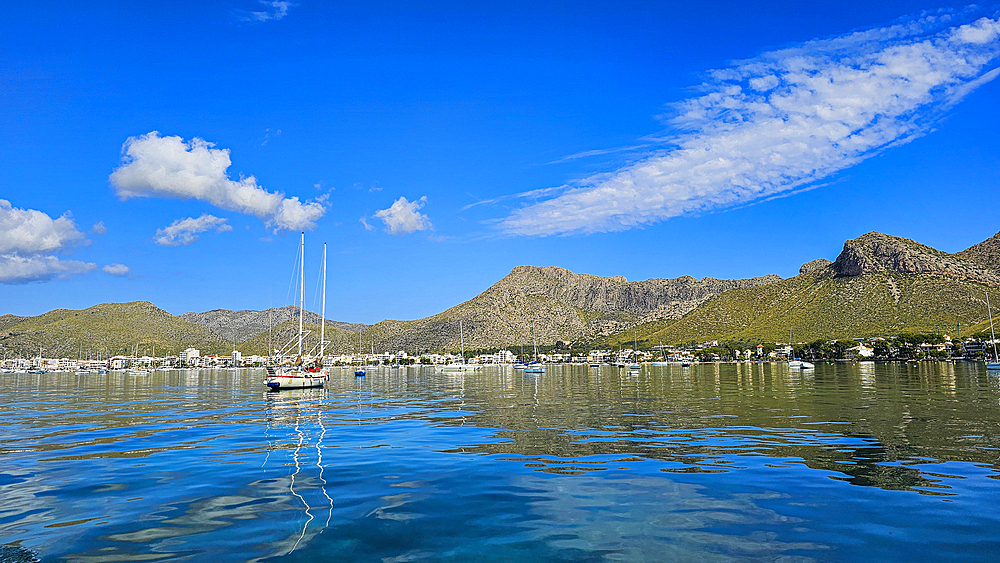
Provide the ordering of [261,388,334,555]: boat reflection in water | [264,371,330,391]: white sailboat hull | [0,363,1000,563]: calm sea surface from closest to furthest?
1. [0,363,1000,563]: calm sea surface
2. [261,388,334,555]: boat reflection in water
3. [264,371,330,391]: white sailboat hull

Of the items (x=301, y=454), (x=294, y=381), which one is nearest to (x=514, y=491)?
(x=301, y=454)

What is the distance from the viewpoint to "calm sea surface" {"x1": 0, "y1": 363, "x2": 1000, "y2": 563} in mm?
10430

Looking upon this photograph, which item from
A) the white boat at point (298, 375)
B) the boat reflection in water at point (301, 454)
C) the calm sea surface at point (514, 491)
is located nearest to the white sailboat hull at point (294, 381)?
the white boat at point (298, 375)

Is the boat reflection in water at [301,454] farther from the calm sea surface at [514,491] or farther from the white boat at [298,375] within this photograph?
the white boat at [298,375]

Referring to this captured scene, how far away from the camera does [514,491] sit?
1493 cm

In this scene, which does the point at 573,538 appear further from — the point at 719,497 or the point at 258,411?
the point at 258,411

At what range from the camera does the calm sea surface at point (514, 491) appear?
411 inches

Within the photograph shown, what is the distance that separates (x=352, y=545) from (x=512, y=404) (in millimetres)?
36080

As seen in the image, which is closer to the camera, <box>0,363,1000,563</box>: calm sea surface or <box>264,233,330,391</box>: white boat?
<box>0,363,1000,563</box>: calm sea surface

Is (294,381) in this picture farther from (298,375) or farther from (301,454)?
(301,454)

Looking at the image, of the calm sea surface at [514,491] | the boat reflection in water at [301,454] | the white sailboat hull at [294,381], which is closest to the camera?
the calm sea surface at [514,491]

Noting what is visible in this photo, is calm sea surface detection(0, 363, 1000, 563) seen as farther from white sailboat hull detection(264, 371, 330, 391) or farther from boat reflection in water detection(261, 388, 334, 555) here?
white sailboat hull detection(264, 371, 330, 391)

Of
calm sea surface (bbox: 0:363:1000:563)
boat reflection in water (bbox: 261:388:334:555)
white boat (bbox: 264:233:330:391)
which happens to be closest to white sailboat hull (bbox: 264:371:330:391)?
white boat (bbox: 264:233:330:391)

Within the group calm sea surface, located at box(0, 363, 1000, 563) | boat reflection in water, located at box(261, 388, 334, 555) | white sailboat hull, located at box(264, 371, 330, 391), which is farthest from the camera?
white sailboat hull, located at box(264, 371, 330, 391)
